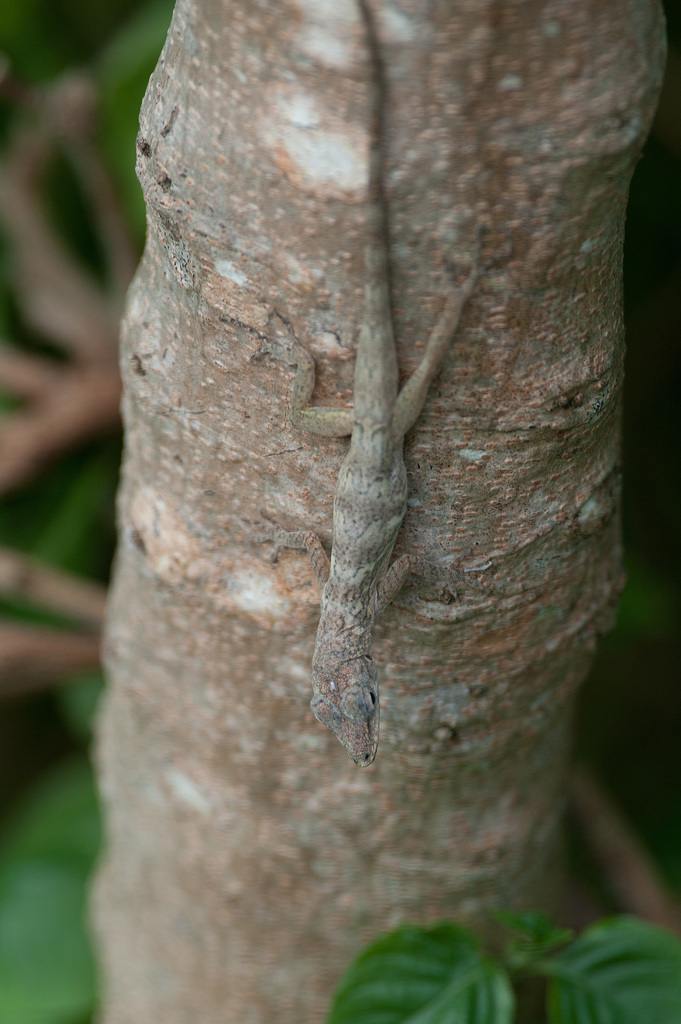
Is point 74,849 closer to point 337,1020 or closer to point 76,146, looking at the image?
point 337,1020

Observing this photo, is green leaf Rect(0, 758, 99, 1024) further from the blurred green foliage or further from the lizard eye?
the lizard eye

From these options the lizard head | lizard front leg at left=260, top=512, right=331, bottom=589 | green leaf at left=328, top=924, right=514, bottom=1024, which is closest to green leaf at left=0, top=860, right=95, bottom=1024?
green leaf at left=328, top=924, right=514, bottom=1024

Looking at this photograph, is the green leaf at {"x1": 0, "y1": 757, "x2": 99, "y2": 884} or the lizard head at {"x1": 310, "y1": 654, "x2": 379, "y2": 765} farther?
the green leaf at {"x1": 0, "y1": 757, "x2": 99, "y2": 884}

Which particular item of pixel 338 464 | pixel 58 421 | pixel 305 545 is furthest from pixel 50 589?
pixel 338 464

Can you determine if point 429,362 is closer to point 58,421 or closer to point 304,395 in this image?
point 304,395

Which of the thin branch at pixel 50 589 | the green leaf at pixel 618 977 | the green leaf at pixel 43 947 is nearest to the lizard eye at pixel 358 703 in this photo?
the green leaf at pixel 618 977

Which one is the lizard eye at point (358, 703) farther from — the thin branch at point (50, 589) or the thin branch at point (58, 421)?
the thin branch at point (58, 421)
